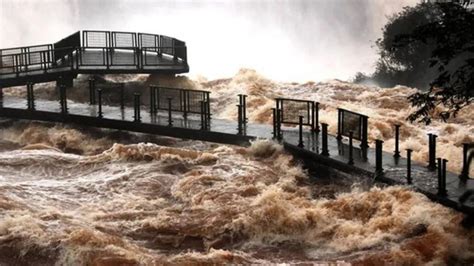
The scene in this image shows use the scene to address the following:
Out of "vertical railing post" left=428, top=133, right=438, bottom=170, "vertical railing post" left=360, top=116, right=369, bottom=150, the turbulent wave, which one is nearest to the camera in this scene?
the turbulent wave

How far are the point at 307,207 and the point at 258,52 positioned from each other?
49746 mm

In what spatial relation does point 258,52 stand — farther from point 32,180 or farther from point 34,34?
point 32,180

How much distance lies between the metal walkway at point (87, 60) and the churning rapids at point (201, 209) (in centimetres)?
535

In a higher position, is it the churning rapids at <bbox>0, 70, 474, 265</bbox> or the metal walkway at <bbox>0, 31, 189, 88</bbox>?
the metal walkway at <bbox>0, 31, 189, 88</bbox>

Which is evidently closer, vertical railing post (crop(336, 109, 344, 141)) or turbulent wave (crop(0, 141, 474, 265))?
turbulent wave (crop(0, 141, 474, 265))

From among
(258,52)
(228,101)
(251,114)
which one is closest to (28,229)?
(251,114)

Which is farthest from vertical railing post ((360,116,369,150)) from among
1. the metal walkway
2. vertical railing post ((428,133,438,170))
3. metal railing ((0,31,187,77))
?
metal railing ((0,31,187,77))

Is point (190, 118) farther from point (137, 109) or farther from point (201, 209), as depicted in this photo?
point (201, 209)

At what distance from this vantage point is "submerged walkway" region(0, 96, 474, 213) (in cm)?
1365

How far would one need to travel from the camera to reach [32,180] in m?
15.3

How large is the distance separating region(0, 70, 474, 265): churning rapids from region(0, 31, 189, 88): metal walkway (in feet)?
17.6

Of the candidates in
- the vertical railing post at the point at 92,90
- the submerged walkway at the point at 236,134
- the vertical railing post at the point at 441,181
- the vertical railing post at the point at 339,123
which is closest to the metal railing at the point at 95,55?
the submerged walkway at the point at 236,134

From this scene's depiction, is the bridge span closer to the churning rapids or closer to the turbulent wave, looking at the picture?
the churning rapids

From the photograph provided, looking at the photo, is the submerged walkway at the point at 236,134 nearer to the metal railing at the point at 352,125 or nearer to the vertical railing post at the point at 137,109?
the vertical railing post at the point at 137,109
